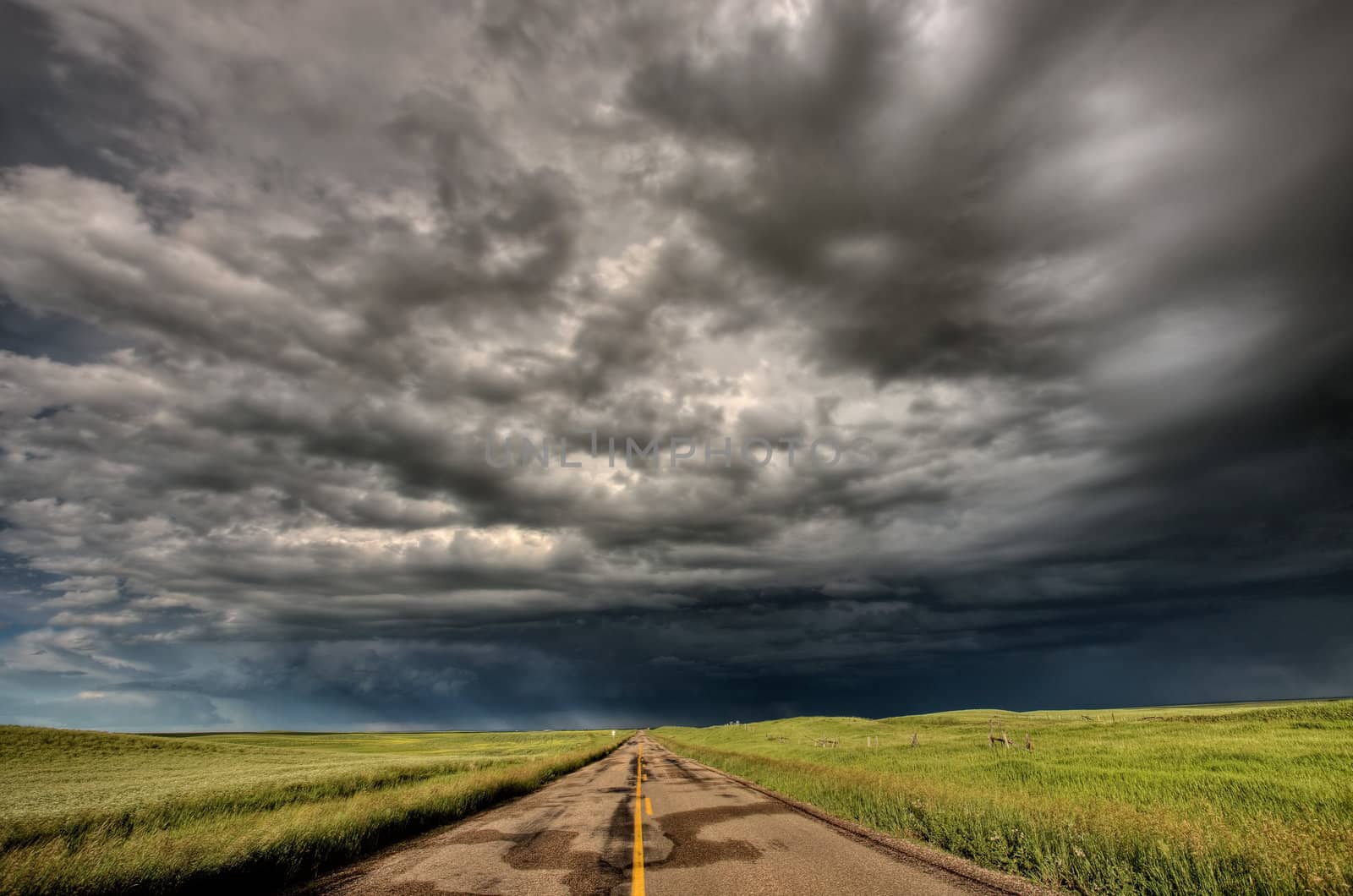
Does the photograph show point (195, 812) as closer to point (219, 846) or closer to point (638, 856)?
point (219, 846)

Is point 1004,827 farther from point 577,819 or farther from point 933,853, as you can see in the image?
point 577,819

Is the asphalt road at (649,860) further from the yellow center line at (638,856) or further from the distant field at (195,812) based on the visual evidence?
the distant field at (195,812)

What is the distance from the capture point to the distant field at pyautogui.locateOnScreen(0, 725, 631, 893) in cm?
Answer: 851

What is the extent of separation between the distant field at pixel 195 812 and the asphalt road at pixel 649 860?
123cm

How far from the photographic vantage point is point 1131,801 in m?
16.2

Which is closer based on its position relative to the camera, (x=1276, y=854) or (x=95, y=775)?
(x=1276, y=854)

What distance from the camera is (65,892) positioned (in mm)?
7535

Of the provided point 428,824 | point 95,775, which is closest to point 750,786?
point 428,824

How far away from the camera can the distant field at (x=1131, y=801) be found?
328 inches

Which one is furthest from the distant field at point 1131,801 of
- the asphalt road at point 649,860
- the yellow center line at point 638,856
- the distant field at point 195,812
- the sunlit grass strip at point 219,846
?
the distant field at point 195,812

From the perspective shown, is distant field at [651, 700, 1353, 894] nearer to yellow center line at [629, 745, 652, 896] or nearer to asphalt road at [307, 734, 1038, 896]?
asphalt road at [307, 734, 1038, 896]

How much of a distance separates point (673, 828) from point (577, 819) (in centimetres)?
296

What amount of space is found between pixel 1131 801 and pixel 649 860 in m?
14.8

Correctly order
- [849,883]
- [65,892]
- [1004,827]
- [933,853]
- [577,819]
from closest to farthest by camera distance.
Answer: [65,892], [849,883], [933,853], [1004,827], [577,819]
